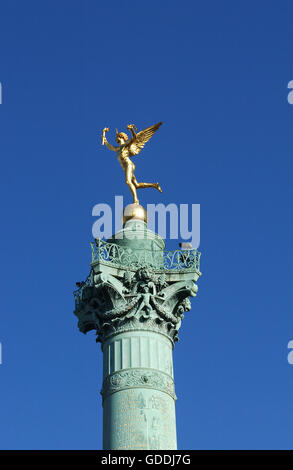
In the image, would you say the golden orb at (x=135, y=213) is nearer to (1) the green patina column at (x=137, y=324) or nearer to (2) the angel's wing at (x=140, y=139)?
(1) the green patina column at (x=137, y=324)

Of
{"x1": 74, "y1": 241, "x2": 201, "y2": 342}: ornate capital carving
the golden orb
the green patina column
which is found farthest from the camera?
the golden orb

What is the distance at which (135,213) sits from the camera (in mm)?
44188

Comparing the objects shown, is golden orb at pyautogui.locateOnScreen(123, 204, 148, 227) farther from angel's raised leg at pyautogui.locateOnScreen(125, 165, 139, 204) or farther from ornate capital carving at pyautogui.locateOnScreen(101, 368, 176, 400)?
ornate capital carving at pyautogui.locateOnScreen(101, 368, 176, 400)

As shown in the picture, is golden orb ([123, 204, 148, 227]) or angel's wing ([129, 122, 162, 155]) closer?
golden orb ([123, 204, 148, 227])

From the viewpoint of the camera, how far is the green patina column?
38500mm

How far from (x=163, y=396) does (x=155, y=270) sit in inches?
197

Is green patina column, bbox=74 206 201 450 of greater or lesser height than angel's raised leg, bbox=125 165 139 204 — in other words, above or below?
below

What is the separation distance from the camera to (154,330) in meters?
40.7

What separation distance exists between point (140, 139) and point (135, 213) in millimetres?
3551

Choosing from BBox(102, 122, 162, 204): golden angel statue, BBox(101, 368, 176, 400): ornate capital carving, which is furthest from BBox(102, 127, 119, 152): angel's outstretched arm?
BBox(101, 368, 176, 400): ornate capital carving
